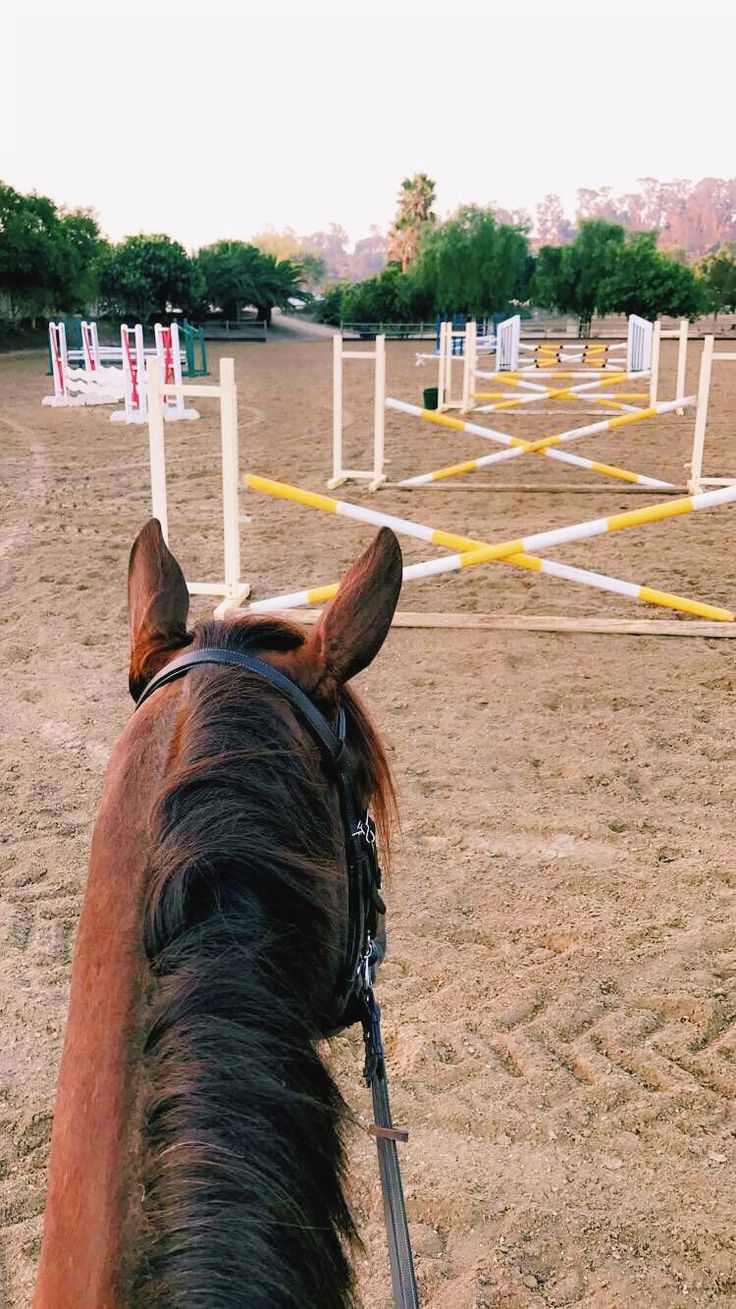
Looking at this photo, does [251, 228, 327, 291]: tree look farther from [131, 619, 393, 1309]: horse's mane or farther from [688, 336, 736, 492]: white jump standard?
[131, 619, 393, 1309]: horse's mane

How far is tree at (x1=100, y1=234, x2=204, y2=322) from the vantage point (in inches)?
1731

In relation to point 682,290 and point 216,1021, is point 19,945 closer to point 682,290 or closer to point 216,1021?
point 216,1021

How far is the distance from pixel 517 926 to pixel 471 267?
156ft

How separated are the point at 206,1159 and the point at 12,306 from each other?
1662 inches

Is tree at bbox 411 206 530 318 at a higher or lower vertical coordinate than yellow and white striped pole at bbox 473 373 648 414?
higher

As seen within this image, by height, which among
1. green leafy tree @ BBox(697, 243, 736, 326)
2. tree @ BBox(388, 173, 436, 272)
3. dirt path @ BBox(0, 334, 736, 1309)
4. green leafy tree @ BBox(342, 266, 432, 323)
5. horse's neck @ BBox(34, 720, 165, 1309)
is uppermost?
tree @ BBox(388, 173, 436, 272)

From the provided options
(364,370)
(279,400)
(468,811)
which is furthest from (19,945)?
(364,370)

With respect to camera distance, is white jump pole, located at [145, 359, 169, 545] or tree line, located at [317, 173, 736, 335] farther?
tree line, located at [317, 173, 736, 335]

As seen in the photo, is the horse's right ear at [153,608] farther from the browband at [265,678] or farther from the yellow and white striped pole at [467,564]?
the yellow and white striped pole at [467,564]

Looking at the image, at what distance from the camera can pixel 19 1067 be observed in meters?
2.45

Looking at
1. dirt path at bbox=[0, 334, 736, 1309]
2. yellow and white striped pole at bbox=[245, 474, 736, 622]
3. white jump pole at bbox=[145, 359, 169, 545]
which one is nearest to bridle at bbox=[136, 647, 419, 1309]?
dirt path at bbox=[0, 334, 736, 1309]

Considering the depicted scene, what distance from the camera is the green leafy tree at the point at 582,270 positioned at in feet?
162

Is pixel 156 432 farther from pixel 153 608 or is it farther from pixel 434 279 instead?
pixel 434 279

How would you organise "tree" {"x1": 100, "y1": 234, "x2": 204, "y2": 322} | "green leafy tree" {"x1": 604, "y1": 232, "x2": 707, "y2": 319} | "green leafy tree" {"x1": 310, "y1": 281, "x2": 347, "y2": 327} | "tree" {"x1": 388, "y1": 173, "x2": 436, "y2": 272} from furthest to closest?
1. "tree" {"x1": 388, "y1": 173, "x2": 436, "y2": 272}
2. "green leafy tree" {"x1": 310, "y1": 281, "x2": 347, "y2": 327}
3. "green leafy tree" {"x1": 604, "y1": 232, "x2": 707, "y2": 319}
4. "tree" {"x1": 100, "y1": 234, "x2": 204, "y2": 322}
